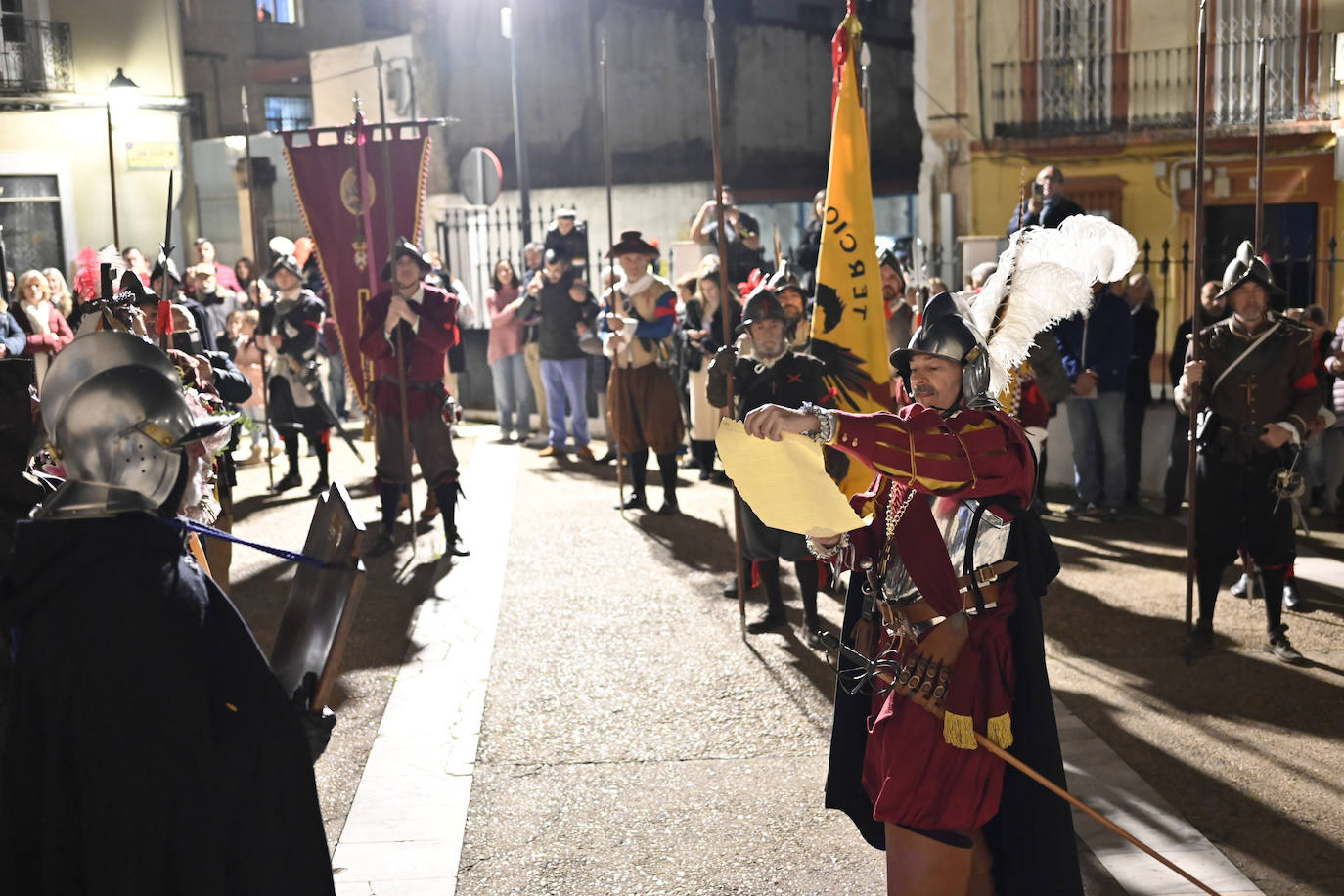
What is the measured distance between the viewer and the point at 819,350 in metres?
7.40

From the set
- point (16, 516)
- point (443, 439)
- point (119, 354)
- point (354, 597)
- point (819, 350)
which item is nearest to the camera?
point (119, 354)

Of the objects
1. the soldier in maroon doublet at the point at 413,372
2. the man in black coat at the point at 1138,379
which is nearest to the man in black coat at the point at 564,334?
the soldier in maroon doublet at the point at 413,372

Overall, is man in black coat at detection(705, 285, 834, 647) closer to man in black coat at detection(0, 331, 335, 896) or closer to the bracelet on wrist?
the bracelet on wrist

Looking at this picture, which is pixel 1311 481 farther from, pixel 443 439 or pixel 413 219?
pixel 413 219

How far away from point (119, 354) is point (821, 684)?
4.10 meters

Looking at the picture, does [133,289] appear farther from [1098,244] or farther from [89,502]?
[1098,244]

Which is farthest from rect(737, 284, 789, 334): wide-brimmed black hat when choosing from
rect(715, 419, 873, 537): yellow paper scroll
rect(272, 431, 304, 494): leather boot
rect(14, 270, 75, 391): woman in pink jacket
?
rect(14, 270, 75, 391): woman in pink jacket

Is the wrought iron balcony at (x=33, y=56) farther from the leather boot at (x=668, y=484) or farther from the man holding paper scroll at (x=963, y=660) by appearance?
the man holding paper scroll at (x=963, y=660)

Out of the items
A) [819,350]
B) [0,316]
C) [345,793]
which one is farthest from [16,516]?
[0,316]

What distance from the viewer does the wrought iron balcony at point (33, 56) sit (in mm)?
17344

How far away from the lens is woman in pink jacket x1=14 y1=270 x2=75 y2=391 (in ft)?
36.7

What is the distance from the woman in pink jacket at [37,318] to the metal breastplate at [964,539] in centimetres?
933

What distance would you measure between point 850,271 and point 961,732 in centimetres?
414

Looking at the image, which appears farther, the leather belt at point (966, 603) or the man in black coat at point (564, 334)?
the man in black coat at point (564, 334)
